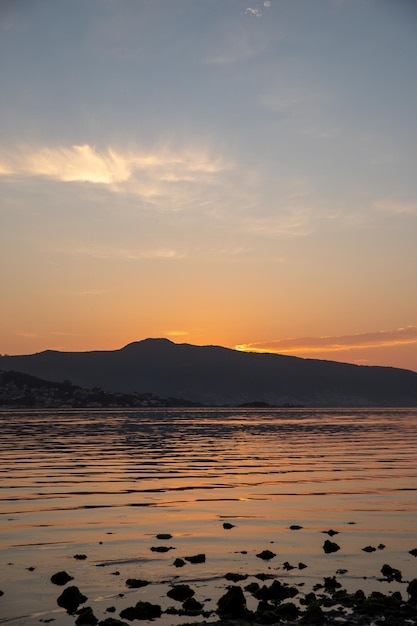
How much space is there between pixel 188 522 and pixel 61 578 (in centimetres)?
1208

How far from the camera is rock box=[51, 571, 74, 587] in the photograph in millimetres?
22703

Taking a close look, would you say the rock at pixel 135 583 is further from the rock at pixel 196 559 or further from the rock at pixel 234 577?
the rock at pixel 196 559

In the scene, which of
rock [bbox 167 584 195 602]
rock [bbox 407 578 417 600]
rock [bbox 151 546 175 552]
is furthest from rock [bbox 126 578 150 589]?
rock [bbox 407 578 417 600]

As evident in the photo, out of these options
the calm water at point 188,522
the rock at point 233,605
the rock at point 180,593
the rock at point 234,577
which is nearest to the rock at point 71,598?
the calm water at point 188,522

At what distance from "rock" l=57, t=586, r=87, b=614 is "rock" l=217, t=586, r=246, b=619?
4.18 metres

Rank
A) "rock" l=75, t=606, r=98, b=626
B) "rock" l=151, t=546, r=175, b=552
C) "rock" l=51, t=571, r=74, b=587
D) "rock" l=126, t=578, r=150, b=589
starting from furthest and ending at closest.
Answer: "rock" l=151, t=546, r=175, b=552 < "rock" l=51, t=571, r=74, b=587 < "rock" l=126, t=578, r=150, b=589 < "rock" l=75, t=606, r=98, b=626

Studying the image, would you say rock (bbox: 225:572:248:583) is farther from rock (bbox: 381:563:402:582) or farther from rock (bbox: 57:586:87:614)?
rock (bbox: 57:586:87:614)

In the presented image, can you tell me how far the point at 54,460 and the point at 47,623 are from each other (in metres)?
50.2

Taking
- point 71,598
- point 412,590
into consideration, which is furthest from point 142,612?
point 412,590

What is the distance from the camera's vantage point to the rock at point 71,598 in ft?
66.4

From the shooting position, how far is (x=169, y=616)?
19.3 m

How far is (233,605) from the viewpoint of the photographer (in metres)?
19.2

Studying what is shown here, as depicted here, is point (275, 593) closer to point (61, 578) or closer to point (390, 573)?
point (390, 573)

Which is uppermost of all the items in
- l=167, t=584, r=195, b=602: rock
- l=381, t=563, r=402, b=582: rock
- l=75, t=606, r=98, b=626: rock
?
l=381, t=563, r=402, b=582: rock
